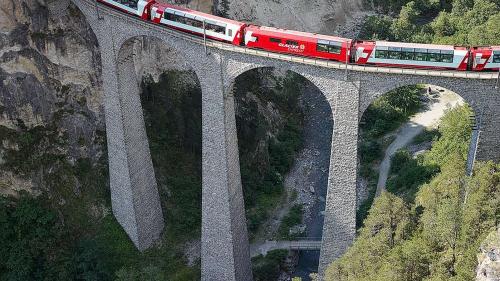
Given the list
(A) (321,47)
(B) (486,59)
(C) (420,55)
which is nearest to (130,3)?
(A) (321,47)

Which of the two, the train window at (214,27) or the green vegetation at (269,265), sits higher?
the train window at (214,27)

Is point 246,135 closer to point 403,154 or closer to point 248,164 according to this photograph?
point 248,164

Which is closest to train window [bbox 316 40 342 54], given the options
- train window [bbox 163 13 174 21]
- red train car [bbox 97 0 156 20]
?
train window [bbox 163 13 174 21]

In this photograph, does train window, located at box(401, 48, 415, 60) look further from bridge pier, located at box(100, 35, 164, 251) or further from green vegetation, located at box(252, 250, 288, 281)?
green vegetation, located at box(252, 250, 288, 281)

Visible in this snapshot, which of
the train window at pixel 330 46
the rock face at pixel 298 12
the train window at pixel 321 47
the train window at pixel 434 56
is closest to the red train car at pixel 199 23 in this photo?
the train window at pixel 321 47

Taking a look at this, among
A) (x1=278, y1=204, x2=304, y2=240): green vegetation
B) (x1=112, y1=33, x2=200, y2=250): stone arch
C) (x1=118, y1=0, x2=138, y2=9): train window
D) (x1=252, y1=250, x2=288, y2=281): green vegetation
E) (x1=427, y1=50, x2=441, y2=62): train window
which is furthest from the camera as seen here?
(x1=278, y1=204, x2=304, y2=240): green vegetation

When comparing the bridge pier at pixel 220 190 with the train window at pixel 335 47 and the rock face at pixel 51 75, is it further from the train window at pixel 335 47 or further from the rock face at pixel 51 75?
the rock face at pixel 51 75

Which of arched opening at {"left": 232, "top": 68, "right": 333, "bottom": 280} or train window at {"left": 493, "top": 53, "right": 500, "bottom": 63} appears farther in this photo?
arched opening at {"left": 232, "top": 68, "right": 333, "bottom": 280}
